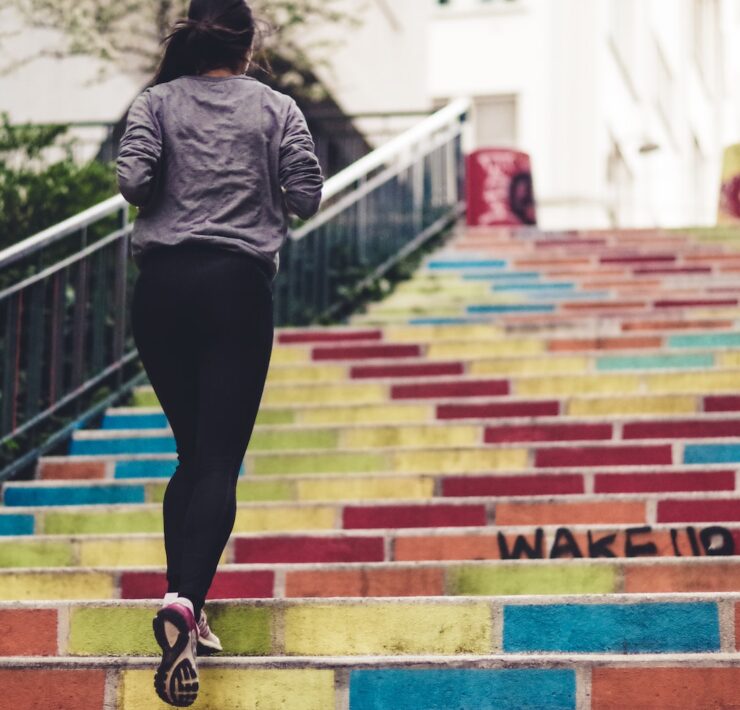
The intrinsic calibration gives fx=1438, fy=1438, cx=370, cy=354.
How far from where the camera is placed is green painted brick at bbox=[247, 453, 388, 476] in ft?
16.6

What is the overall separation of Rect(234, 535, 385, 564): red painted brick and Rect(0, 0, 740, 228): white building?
9.78 m

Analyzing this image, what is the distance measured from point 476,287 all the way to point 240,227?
543cm

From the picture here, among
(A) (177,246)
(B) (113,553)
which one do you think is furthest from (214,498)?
(B) (113,553)

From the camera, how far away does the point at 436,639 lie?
3.13 metres

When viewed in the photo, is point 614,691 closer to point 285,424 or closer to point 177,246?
point 177,246

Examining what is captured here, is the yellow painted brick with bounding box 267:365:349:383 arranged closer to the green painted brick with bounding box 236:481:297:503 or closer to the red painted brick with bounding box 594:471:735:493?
the green painted brick with bounding box 236:481:297:503

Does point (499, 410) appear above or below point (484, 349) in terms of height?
below

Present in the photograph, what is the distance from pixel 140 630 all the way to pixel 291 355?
3.63 meters

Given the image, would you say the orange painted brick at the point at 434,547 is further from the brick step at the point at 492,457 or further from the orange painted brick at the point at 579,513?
the brick step at the point at 492,457

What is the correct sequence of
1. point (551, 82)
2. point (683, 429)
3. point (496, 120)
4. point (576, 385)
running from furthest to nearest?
1. point (496, 120)
2. point (551, 82)
3. point (576, 385)
4. point (683, 429)

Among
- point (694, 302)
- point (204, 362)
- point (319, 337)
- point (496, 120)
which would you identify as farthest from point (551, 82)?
point (204, 362)

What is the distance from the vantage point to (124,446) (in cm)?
568

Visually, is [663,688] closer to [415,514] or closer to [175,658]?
[175,658]

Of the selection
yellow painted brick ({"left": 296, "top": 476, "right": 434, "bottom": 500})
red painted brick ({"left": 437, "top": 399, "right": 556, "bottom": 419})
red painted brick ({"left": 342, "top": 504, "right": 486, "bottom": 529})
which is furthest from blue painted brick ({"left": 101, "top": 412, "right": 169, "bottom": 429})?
red painted brick ({"left": 342, "top": 504, "right": 486, "bottom": 529})
